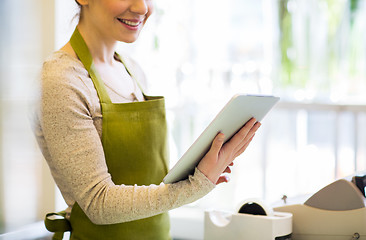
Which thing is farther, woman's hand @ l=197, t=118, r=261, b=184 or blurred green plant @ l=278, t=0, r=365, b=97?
blurred green plant @ l=278, t=0, r=365, b=97

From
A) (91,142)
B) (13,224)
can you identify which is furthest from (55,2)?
(91,142)

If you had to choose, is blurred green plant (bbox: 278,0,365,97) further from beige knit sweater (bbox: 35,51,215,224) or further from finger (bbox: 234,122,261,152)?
beige knit sweater (bbox: 35,51,215,224)

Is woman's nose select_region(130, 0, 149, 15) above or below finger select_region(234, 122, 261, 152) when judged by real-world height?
above

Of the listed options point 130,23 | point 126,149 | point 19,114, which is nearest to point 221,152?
point 126,149

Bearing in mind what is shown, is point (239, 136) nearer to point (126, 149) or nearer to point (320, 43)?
point (126, 149)

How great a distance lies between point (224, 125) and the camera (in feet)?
3.54

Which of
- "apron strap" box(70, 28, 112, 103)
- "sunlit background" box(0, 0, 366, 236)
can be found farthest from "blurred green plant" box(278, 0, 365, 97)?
"apron strap" box(70, 28, 112, 103)

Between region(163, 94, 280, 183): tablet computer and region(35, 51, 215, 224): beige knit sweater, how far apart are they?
0.03m

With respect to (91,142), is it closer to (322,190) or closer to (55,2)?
(322,190)

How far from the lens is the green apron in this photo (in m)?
1.22

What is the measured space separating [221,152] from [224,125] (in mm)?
89

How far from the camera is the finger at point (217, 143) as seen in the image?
109cm

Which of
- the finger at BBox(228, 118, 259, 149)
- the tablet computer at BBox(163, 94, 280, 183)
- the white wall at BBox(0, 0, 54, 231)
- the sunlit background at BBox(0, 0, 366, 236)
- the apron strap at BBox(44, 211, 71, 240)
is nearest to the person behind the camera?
the tablet computer at BBox(163, 94, 280, 183)

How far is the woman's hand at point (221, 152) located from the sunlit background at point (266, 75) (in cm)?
95
